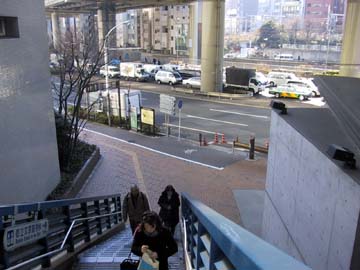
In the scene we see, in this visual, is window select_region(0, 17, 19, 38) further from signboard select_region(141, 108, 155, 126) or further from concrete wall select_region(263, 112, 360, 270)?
signboard select_region(141, 108, 155, 126)

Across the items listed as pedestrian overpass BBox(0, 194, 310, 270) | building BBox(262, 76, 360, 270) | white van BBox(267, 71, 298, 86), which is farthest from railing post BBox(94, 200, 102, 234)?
white van BBox(267, 71, 298, 86)

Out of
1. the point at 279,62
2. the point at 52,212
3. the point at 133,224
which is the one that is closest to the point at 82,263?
the point at 52,212

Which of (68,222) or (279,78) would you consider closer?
(68,222)

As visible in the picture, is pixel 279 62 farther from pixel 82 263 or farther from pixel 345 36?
pixel 82 263

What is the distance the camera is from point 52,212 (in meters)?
4.75

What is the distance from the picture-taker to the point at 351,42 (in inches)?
1224

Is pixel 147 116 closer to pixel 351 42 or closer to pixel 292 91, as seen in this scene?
pixel 292 91

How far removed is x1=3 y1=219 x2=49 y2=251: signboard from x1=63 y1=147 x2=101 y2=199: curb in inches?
240

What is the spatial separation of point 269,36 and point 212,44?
66.8 metres

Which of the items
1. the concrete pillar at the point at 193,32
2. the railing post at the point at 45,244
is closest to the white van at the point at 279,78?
the concrete pillar at the point at 193,32

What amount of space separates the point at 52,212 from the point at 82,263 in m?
0.82

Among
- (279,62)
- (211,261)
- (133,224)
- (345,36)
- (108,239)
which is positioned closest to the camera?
(211,261)

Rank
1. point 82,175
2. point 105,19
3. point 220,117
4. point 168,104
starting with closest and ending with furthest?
point 82,175
point 168,104
point 220,117
point 105,19

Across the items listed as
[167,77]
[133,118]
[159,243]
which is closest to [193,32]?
[167,77]
